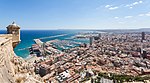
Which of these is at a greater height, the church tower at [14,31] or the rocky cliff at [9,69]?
the church tower at [14,31]

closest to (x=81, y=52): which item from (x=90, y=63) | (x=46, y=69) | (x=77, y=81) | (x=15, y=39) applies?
(x=90, y=63)

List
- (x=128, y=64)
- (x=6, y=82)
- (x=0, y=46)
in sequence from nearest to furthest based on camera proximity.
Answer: (x=6, y=82), (x=0, y=46), (x=128, y=64)

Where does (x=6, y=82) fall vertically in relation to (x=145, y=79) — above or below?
above

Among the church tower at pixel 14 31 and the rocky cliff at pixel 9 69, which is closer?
the rocky cliff at pixel 9 69

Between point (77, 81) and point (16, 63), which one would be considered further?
point (77, 81)

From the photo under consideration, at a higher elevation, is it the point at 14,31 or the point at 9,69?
the point at 14,31

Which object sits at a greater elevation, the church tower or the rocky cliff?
the church tower

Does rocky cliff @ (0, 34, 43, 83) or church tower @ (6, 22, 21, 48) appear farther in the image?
church tower @ (6, 22, 21, 48)

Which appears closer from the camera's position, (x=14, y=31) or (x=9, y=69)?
(x=9, y=69)

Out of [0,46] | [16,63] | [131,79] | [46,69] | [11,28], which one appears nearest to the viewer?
[0,46]

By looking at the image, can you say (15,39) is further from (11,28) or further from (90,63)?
(90,63)

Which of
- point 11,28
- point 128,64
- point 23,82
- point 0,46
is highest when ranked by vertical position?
point 11,28
